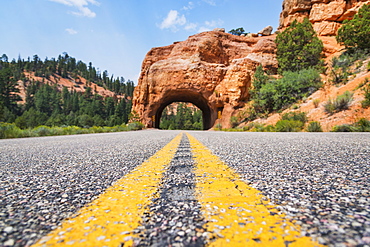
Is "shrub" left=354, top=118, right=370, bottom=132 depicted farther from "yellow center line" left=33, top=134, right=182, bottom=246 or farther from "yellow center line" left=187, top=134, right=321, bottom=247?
"yellow center line" left=33, top=134, right=182, bottom=246

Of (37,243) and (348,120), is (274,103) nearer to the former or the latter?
(348,120)

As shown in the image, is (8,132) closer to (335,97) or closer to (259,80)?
(335,97)

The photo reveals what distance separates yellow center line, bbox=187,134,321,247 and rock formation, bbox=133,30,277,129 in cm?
2581

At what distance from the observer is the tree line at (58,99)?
175ft

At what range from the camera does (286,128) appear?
1245cm

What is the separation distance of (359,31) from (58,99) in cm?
8180

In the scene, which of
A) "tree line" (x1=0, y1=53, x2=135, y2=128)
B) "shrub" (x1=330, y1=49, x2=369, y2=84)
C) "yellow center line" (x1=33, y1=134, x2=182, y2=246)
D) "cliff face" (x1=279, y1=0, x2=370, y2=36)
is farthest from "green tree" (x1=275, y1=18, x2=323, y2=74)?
"tree line" (x1=0, y1=53, x2=135, y2=128)

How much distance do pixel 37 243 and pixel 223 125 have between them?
2671 cm

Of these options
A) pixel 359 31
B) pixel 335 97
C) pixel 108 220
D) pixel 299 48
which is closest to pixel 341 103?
pixel 335 97

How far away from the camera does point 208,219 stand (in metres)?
0.80

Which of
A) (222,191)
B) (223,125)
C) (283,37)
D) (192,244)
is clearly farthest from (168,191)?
(283,37)

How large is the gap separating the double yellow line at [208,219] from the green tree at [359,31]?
2744 cm

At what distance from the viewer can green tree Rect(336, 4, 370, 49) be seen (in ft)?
65.6

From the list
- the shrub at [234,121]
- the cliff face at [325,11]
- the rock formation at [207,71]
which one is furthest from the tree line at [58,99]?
the cliff face at [325,11]
